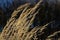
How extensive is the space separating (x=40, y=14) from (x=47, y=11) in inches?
5.3

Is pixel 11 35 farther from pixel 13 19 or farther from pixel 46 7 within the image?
pixel 46 7

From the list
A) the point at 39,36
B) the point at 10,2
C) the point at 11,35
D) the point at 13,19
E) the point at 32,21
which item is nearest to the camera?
the point at 39,36

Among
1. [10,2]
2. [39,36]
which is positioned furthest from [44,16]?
[10,2]

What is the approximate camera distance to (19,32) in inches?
179

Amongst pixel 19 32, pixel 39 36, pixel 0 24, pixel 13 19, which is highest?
pixel 0 24

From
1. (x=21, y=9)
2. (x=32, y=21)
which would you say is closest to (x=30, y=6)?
(x=21, y=9)

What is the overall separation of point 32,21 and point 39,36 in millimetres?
389

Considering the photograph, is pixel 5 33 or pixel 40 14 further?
pixel 5 33

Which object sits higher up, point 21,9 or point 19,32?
point 21,9

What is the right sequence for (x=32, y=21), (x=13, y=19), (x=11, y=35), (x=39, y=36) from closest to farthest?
(x=39, y=36) < (x=32, y=21) < (x=11, y=35) < (x=13, y=19)

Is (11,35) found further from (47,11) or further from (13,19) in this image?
(47,11)

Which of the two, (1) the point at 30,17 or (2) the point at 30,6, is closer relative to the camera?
(1) the point at 30,17

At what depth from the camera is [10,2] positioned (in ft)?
18.7

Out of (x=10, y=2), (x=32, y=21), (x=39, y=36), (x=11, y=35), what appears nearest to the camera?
(x=39, y=36)
